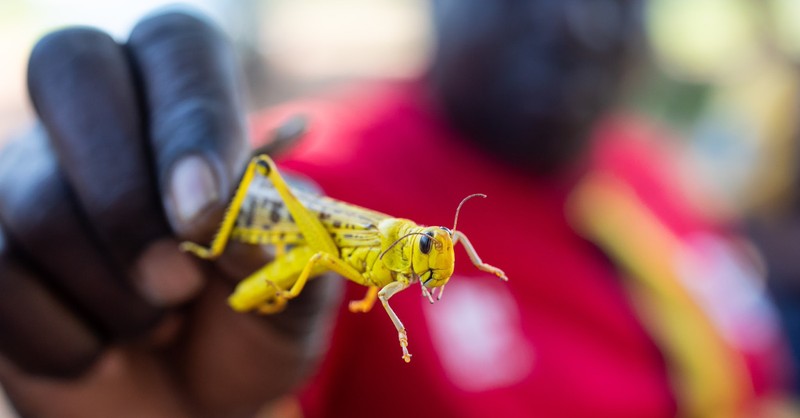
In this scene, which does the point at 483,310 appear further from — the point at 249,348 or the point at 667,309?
the point at 667,309

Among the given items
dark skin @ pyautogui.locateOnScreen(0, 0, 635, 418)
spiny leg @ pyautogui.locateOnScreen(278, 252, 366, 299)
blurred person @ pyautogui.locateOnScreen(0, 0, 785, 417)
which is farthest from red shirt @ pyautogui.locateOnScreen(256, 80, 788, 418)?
spiny leg @ pyautogui.locateOnScreen(278, 252, 366, 299)

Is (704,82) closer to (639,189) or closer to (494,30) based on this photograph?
(639,189)

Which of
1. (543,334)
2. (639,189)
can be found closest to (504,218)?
(543,334)

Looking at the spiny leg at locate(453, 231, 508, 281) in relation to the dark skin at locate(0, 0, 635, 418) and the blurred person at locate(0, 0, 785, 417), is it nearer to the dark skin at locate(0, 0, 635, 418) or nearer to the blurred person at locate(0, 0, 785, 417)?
the blurred person at locate(0, 0, 785, 417)

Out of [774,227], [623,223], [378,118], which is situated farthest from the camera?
[774,227]

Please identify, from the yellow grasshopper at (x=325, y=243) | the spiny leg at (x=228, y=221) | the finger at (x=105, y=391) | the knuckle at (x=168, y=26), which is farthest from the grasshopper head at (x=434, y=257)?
the finger at (x=105, y=391)

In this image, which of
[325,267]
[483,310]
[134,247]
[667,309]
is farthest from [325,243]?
[667,309]

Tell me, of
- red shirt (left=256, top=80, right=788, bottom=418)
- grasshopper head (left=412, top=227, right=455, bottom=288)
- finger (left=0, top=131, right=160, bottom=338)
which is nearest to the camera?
grasshopper head (left=412, top=227, right=455, bottom=288)
